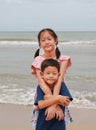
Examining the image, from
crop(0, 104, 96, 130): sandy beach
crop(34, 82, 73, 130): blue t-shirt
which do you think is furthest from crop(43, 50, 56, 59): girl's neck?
crop(0, 104, 96, 130): sandy beach

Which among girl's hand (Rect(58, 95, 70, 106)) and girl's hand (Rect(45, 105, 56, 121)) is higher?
girl's hand (Rect(58, 95, 70, 106))

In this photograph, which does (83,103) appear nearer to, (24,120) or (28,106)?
(28,106)

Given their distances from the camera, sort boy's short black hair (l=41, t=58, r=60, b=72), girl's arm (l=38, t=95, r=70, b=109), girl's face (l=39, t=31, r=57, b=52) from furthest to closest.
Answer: girl's face (l=39, t=31, r=57, b=52) < boy's short black hair (l=41, t=58, r=60, b=72) < girl's arm (l=38, t=95, r=70, b=109)

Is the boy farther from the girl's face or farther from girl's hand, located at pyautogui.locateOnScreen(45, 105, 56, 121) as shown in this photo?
the girl's face

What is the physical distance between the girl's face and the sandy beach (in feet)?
7.89

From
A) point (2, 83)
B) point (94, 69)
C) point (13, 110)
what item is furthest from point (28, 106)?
point (94, 69)

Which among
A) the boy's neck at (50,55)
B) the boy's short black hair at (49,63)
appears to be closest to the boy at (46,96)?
the boy's short black hair at (49,63)

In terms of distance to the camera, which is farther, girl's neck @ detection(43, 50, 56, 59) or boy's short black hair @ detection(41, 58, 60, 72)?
girl's neck @ detection(43, 50, 56, 59)

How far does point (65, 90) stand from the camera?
306cm

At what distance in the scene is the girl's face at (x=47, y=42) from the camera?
3.18 m

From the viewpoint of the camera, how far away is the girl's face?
318cm

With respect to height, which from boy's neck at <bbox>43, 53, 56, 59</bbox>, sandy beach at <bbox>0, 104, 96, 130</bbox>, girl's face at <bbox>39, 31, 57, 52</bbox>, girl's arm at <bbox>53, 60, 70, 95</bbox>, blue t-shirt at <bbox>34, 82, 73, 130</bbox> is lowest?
sandy beach at <bbox>0, 104, 96, 130</bbox>

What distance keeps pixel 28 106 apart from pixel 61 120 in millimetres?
3779

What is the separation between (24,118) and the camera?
5.88 m
